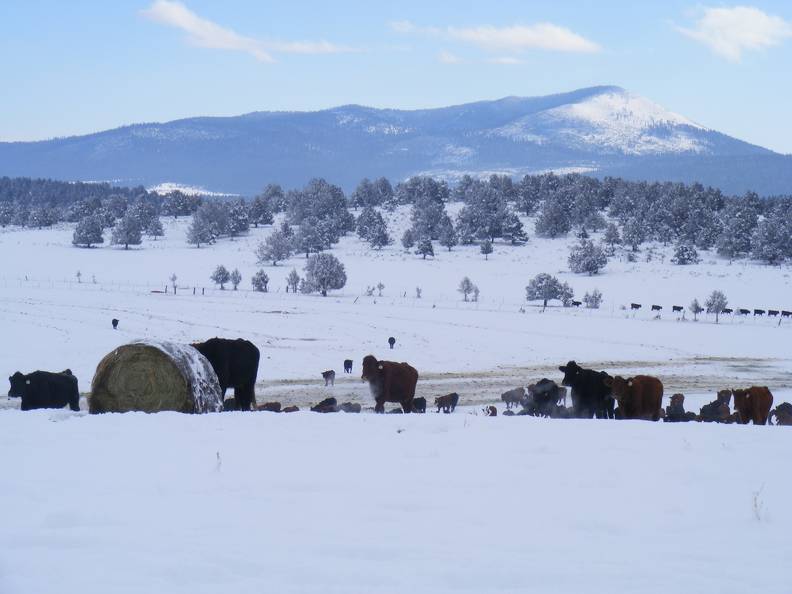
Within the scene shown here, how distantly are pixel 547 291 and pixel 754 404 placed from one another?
51.6 meters

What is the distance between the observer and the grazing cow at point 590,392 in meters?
15.5

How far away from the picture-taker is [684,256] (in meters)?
86.7

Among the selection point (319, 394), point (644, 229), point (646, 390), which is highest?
point (644, 229)

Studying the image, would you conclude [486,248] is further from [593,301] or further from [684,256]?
[593,301]

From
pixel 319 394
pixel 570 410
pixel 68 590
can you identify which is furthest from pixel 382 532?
pixel 319 394

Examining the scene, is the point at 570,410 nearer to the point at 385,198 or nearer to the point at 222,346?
the point at 222,346

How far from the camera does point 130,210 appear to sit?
113 metres

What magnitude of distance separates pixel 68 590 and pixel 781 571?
4633 millimetres

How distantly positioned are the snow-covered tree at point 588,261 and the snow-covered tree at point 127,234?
52800 millimetres

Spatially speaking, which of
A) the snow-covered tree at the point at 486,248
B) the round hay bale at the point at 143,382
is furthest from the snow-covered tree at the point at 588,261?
the round hay bale at the point at 143,382

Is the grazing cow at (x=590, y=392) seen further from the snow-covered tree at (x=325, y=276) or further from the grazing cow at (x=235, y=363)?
the snow-covered tree at (x=325, y=276)

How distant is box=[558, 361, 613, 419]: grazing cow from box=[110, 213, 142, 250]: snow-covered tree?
92765 millimetres

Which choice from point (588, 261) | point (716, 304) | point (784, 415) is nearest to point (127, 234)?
point (588, 261)

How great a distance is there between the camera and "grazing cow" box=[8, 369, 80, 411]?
1575 cm
